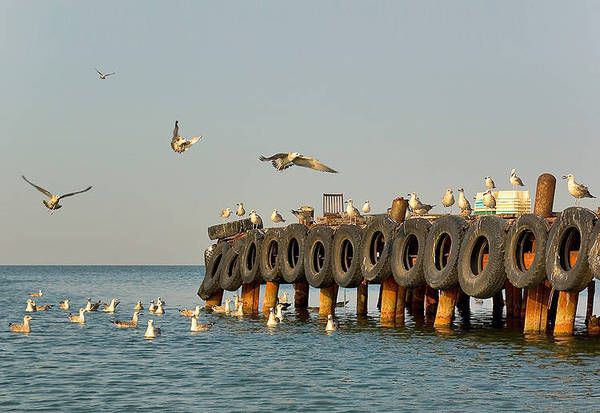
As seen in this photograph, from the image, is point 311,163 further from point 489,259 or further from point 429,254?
point 429,254

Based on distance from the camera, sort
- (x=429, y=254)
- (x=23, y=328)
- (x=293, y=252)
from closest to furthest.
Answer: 1. (x=429, y=254)
2. (x=23, y=328)
3. (x=293, y=252)

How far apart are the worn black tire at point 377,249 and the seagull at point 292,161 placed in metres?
11.5

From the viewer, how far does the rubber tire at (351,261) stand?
4638cm

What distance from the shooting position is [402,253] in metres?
43.9

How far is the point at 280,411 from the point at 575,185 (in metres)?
18.8

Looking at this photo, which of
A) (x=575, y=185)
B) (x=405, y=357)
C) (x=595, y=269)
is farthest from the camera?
(x=575, y=185)

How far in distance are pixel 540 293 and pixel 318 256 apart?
14.4m

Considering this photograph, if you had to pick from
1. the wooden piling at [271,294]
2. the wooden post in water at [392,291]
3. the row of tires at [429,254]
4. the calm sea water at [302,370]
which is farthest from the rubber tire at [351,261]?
the wooden piling at [271,294]

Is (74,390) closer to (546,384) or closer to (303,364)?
(303,364)

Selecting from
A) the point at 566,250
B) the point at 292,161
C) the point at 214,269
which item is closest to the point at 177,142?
the point at 292,161

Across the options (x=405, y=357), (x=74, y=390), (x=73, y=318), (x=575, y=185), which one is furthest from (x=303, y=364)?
(x=73, y=318)

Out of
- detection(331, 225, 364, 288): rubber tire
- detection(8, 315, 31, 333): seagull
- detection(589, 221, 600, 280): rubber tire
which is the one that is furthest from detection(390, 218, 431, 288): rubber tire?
detection(8, 315, 31, 333): seagull

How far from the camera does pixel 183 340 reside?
4331 centimetres

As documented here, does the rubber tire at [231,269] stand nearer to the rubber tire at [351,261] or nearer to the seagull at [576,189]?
the rubber tire at [351,261]
